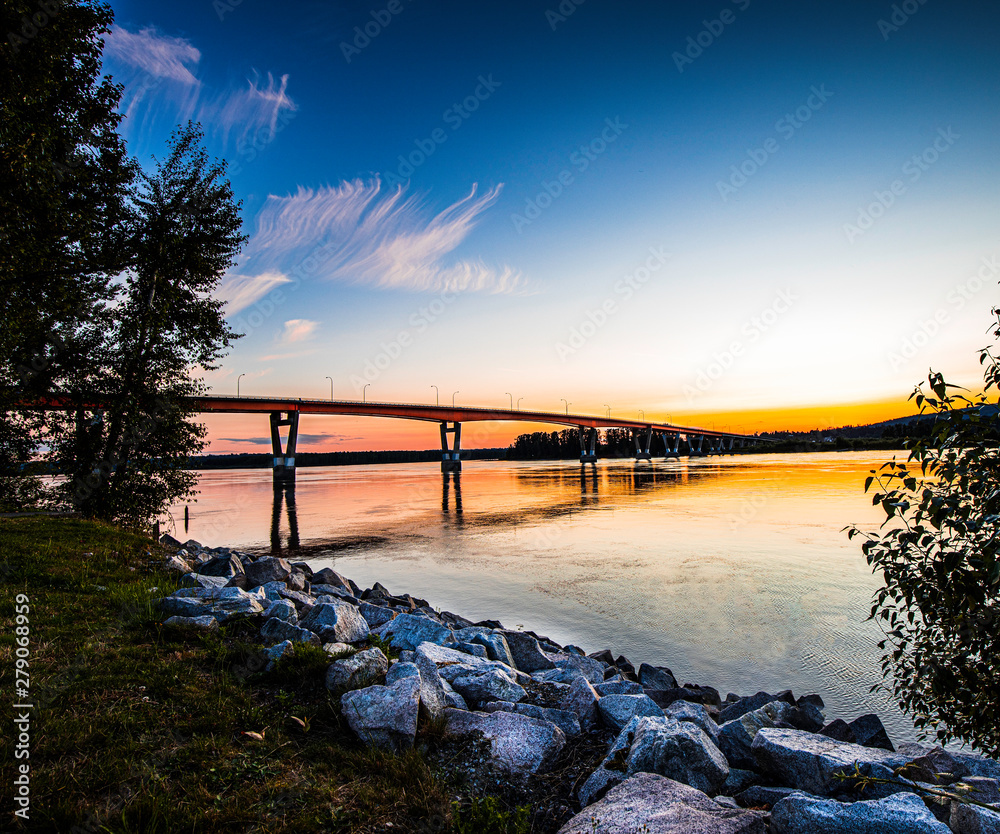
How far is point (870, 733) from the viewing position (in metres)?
5.42

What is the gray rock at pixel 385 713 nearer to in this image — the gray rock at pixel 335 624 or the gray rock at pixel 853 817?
the gray rock at pixel 335 624

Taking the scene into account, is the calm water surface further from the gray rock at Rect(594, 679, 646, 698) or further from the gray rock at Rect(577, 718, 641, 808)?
the gray rock at Rect(577, 718, 641, 808)

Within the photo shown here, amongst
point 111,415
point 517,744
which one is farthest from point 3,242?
point 517,744

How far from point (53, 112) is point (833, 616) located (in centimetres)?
2031

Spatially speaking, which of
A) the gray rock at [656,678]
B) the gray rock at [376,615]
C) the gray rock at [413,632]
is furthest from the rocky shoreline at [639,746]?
the gray rock at [376,615]

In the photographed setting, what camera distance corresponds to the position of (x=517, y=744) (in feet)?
14.0

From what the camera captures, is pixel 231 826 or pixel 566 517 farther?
pixel 566 517

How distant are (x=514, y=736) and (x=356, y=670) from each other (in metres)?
1.76

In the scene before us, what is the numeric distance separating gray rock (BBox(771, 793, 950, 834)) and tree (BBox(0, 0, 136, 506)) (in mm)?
12983

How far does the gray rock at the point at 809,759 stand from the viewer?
3963mm

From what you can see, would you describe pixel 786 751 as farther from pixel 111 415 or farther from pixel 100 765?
pixel 111 415

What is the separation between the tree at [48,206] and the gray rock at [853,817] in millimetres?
12983

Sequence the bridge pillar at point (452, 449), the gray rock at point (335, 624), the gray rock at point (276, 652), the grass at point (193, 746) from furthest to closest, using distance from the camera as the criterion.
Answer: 1. the bridge pillar at point (452, 449)
2. the gray rock at point (335, 624)
3. the gray rock at point (276, 652)
4. the grass at point (193, 746)

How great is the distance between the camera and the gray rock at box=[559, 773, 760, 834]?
3084 millimetres
